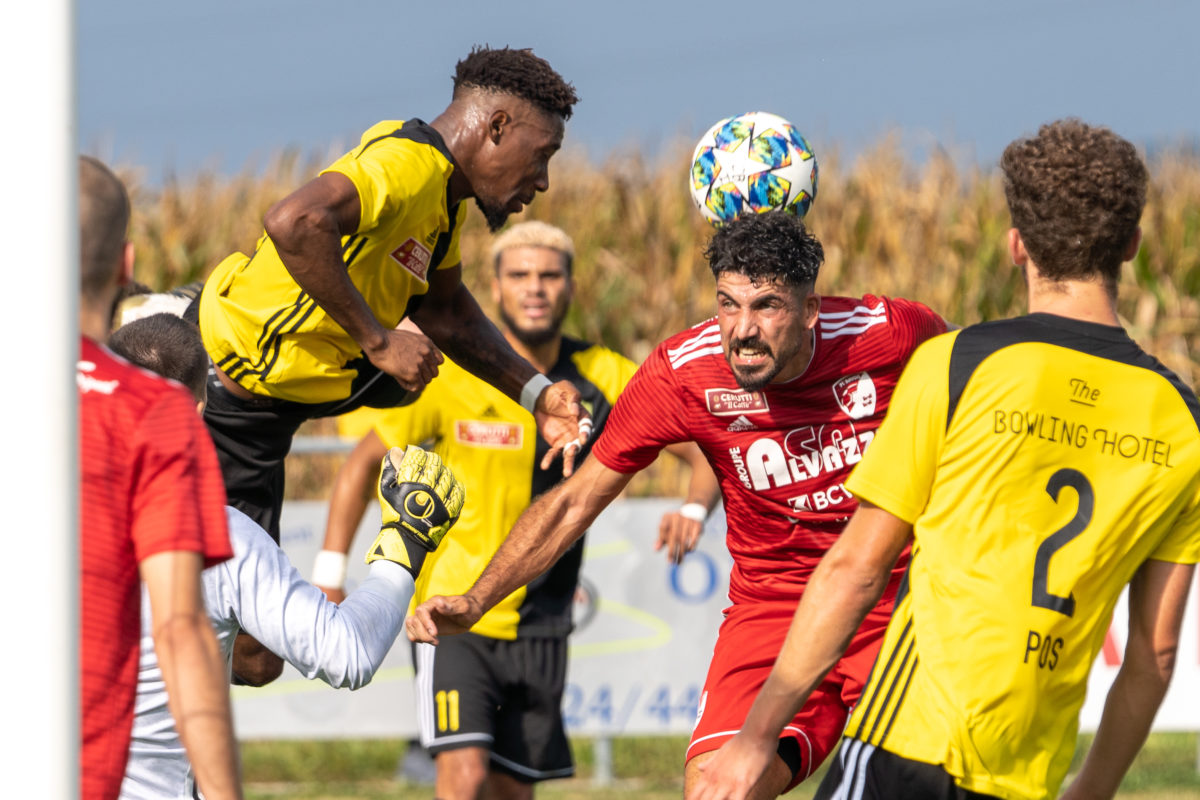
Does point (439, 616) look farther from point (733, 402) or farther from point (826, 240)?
point (826, 240)

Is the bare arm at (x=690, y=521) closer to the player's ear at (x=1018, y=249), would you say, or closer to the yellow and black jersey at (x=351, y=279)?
the yellow and black jersey at (x=351, y=279)

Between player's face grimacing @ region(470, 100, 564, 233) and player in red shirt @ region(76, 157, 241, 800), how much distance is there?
8.77 ft

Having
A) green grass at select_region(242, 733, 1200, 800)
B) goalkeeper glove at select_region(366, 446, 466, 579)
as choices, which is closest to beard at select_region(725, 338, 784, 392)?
goalkeeper glove at select_region(366, 446, 466, 579)

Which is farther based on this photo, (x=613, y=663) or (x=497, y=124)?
(x=613, y=663)

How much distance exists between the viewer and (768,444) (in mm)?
4957

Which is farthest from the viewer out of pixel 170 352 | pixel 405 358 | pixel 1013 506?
pixel 405 358

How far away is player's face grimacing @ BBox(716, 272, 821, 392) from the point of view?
4734 mm

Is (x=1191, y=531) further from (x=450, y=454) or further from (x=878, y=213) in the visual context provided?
(x=878, y=213)

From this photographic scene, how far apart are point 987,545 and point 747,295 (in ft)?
5.39

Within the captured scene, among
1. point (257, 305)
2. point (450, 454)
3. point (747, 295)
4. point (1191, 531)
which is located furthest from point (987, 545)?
point (450, 454)

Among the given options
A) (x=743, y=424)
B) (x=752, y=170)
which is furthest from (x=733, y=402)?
(x=752, y=170)

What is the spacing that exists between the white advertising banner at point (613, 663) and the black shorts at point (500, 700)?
1807 mm

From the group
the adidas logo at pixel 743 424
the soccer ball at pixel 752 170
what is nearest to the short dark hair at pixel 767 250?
the soccer ball at pixel 752 170

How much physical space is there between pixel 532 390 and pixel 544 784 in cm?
481
